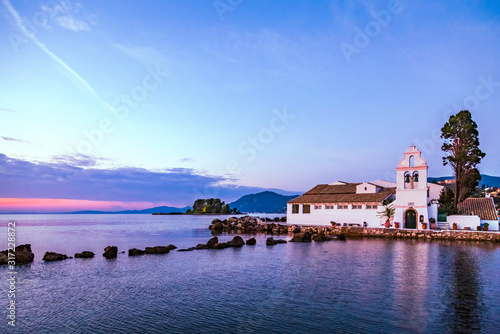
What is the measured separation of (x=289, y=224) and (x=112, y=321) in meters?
52.4

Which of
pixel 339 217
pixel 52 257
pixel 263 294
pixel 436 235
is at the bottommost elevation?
pixel 52 257

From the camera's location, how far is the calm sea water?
1489 cm

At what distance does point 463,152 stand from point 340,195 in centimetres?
2080

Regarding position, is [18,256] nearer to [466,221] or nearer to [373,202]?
[373,202]

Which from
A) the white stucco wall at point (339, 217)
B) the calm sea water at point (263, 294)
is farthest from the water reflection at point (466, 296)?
the white stucco wall at point (339, 217)

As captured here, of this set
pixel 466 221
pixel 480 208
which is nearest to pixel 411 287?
pixel 466 221

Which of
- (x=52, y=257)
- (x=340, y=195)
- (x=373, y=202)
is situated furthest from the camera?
(x=340, y=195)

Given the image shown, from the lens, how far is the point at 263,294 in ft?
64.8

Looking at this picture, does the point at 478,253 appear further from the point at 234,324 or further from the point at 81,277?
the point at 81,277

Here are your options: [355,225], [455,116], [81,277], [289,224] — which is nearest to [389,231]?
[355,225]

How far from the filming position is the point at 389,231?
163ft

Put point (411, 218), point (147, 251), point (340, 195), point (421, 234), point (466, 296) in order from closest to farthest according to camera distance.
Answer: point (466, 296) < point (147, 251) < point (421, 234) < point (411, 218) < point (340, 195)

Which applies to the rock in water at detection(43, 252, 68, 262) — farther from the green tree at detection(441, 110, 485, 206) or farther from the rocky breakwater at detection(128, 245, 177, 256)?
the green tree at detection(441, 110, 485, 206)

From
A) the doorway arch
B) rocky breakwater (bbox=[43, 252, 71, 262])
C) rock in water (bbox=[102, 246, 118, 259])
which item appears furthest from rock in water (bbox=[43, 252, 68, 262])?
the doorway arch
